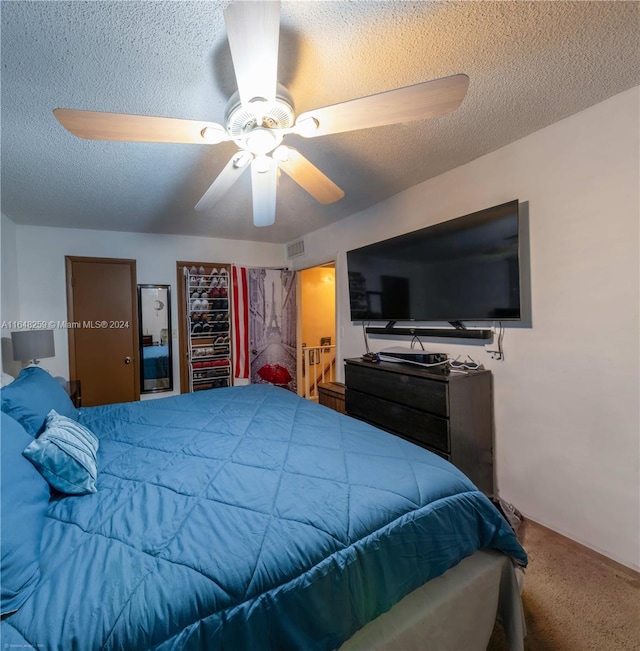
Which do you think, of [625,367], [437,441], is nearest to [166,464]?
[437,441]

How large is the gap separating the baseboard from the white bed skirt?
79 centimetres

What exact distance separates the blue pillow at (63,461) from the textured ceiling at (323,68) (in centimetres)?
150

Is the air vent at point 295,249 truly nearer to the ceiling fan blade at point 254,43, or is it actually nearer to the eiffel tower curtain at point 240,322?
the eiffel tower curtain at point 240,322

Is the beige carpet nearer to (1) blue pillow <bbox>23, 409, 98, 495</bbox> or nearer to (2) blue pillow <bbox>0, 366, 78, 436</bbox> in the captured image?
(1) blue pillow <bbox>23, 409, 98, 495</bbox>

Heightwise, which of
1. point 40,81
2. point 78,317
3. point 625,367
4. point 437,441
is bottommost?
point 437,441

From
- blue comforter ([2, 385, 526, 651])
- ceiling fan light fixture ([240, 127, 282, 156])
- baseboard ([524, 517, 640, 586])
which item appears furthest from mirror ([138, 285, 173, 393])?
baseboard ([524, 517, 640, 586])

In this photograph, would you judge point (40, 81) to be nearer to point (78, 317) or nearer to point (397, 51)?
point (397, 51)

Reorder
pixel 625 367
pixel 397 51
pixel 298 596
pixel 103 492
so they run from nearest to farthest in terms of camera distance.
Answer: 1. pixel 298 596
2. pixel 103 492
3. pixel 397 51
4. pixel 625 367

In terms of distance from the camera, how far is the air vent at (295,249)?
172 inches

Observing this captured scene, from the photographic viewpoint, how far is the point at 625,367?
1652mm

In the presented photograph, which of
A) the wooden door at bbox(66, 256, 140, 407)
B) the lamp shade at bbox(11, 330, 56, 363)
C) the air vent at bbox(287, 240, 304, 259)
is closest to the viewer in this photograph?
the lamp shade at bbox(11, 330, 56, 363)

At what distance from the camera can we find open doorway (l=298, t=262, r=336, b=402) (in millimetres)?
5109

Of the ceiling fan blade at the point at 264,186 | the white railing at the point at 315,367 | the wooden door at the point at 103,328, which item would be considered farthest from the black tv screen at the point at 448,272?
the wooden door at the point at 103,328

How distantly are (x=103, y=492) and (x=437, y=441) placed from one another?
1.82 meters
